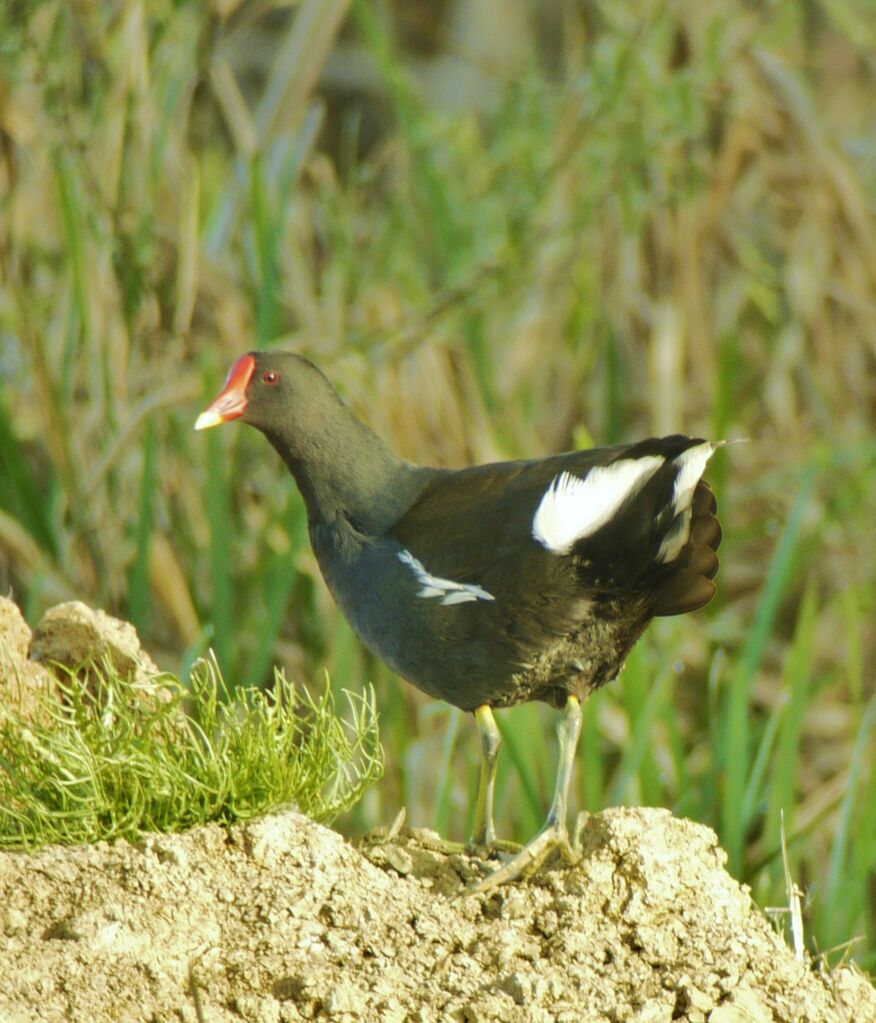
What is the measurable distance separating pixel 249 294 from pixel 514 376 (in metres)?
1.18

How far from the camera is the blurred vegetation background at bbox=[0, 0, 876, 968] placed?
10.9 ft

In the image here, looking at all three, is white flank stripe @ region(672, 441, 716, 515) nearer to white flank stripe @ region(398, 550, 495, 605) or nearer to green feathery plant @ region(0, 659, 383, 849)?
white flank stripe @ region(398, 550, 495, 605)

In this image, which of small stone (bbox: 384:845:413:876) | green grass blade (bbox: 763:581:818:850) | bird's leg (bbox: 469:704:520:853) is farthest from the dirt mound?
green grass blade (bbox: 763:581:818:850)

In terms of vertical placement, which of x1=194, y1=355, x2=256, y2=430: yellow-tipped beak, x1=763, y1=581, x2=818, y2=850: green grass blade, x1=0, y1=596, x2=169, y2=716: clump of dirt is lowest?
x1=763, y1=581, x2=818, y2=850: green grass blade

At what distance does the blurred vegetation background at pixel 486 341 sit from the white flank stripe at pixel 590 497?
93 centimetres

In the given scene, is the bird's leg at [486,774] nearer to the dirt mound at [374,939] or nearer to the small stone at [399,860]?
the small stone at [399,860]

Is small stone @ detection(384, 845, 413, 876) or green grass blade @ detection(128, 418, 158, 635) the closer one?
small stone @ detection(384, 845, 413, 876)

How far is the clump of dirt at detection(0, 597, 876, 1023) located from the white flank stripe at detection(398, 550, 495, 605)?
37 centimetres

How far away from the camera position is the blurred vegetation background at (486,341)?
3.31 m

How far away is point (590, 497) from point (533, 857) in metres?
0.46

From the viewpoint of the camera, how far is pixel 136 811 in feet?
5.67

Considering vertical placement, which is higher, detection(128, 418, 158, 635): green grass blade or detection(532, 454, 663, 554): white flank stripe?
detection(532, 454, 663, 554): white flank stripe

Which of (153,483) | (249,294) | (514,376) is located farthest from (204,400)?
(514,376)

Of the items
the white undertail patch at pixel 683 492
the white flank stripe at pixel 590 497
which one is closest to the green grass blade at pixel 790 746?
the white undertail patch at pixel 683 492
